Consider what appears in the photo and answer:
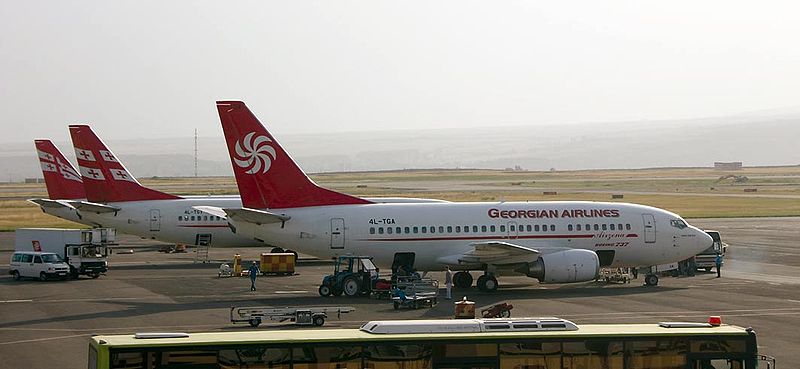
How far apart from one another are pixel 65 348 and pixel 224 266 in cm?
2548

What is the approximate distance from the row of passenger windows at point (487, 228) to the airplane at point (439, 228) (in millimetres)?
43

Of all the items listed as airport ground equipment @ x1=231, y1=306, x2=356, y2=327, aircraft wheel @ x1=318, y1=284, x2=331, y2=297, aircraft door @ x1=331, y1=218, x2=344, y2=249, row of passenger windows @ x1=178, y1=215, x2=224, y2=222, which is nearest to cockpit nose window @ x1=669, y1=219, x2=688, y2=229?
aircraft door @ x1=331, y1=218, x2=344, y2=249

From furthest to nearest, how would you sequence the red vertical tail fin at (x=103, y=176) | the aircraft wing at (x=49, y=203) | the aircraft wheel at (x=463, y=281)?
1. the aircraft wing at (x=49, y=203)
2. the red vertical tail fin at (x=103, y=176)
3. the aircraft wheel at (x=463, y=281)

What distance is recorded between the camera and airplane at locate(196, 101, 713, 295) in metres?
46.3

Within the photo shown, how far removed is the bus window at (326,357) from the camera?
19094 millimetres

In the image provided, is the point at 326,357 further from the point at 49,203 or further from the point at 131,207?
the point at 49,203

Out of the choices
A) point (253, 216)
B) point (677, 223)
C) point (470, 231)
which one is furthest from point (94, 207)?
point (677, 223)

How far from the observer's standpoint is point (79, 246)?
187 ft

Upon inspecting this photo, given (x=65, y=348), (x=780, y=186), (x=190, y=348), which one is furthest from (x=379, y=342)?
(x=780, y=186)

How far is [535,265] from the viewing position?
47156mm

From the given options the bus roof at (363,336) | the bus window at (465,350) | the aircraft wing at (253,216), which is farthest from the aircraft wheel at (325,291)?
the bus window at (465,350)

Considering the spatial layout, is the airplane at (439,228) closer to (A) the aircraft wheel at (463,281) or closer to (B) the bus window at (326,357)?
(A) the aircraft wheel at (463,281)

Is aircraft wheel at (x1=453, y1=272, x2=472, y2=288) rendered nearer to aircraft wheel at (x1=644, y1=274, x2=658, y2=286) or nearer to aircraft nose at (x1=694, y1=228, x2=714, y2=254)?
aircraft wheel at (x1=644, y1=274, x2=658, y2=286)

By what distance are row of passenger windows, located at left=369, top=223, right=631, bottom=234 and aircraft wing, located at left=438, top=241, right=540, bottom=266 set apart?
0.86 m
